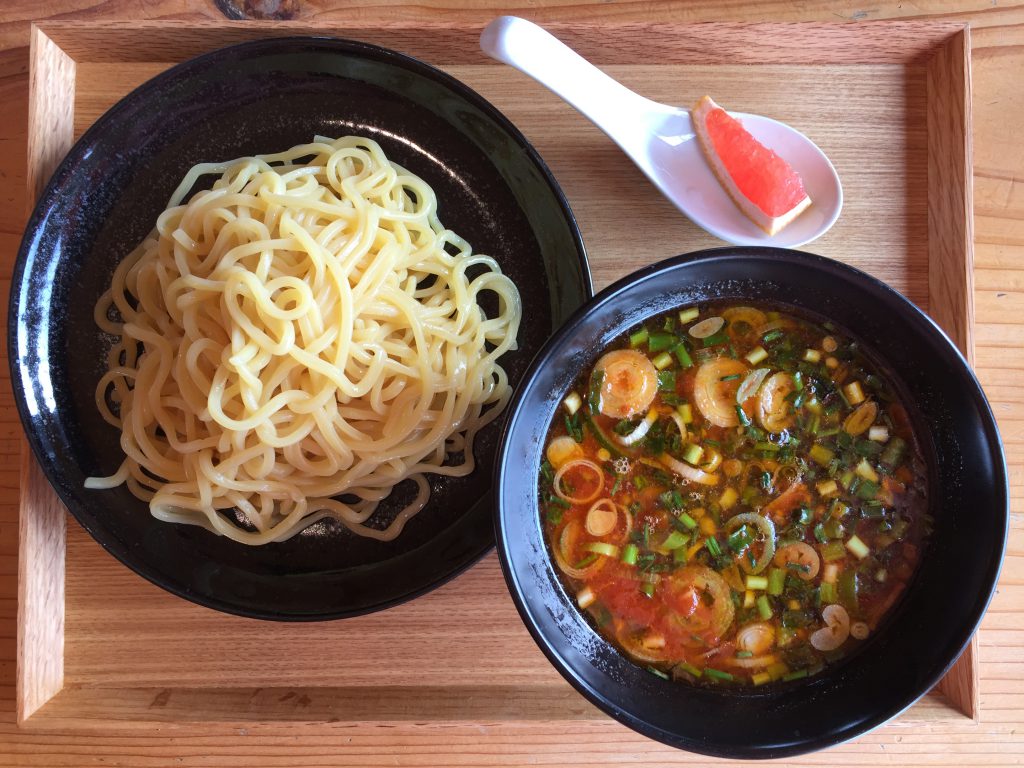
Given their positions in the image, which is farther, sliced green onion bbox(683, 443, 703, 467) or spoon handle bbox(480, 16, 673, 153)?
spoon handle bbox(480, 16, 673, 153)

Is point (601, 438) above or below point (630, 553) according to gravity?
above

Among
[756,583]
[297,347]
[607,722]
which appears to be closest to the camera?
[756,583]

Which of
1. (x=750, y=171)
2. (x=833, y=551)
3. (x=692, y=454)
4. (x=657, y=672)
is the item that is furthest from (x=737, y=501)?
(x=750, y=171)

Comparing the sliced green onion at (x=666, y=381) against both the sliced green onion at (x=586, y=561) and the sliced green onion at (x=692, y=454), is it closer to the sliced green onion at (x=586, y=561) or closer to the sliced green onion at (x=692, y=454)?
the sliced green onion at (x=692, y=454)

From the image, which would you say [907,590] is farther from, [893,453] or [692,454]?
[692,454]

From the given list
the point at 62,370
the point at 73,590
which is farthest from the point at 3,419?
the point at 73,590

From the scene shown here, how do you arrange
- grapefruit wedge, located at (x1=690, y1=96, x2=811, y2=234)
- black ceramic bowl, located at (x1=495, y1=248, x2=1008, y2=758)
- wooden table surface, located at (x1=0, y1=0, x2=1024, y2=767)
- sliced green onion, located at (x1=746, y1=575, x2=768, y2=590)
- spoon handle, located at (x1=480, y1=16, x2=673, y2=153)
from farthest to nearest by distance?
wooden table surface, located at (x1=0, y1=0, x2=1024, y2=767)
grapefruit wedge, located at (x1=690, y1=96, x2=811, y2=234)
spoon handle, located at (x1=480, y1=16, x2=673, y2=153)
sliced green onion, located at (x1=746, y1=575, x2=768, y2=590)
black ceramic bowl, located at (x1=495, y1=248, x2=1008, y2=758)

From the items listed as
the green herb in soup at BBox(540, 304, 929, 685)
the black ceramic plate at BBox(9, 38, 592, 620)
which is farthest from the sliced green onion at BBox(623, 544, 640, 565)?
the black ceramic plate at BBox(9, 38, 592, 620)

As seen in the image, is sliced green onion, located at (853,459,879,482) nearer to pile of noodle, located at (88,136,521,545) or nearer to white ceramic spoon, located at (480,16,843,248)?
white ceramic spoon, located at (480,16,843,248)

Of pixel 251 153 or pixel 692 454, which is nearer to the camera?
pixel 692 454
